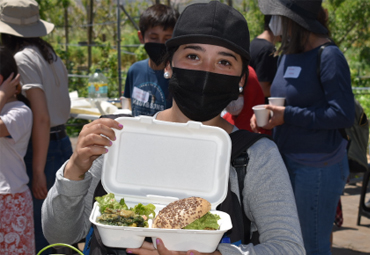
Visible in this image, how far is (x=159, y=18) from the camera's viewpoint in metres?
3.46

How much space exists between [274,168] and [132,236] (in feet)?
2.12

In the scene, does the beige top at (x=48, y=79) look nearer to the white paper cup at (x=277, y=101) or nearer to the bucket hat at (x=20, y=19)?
the bucket hat at (x=20, y=19)

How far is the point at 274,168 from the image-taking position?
1.62 meters

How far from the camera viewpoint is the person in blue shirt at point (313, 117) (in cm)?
286

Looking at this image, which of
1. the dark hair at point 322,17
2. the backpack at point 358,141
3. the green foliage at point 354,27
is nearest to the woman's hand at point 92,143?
the dark hair at point 322,17

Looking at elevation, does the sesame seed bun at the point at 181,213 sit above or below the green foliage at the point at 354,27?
above

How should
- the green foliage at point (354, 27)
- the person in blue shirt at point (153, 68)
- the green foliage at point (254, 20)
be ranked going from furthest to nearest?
the green foliage at point (254, 20) < the green foliage at point (354, 27) < the person in blue shirt at point (153, 68)

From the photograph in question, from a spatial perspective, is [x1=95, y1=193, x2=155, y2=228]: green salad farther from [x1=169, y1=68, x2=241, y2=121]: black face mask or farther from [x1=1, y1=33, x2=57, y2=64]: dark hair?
[x1=1, y1=33, x2=57, y2=64]: dark hair

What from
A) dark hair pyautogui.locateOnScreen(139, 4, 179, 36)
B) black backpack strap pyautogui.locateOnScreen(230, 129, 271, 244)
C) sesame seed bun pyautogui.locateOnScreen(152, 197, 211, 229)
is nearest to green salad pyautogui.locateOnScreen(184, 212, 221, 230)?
sesame seed bun pyautogui.locateOnScreen(152, 197, 211, 229)

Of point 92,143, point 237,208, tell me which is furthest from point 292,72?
point 92,143

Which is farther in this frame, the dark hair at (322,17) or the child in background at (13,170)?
the dark hair at (322,17)

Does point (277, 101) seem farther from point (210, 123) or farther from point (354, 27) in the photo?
point (354, 27)

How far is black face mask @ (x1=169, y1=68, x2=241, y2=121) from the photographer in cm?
176

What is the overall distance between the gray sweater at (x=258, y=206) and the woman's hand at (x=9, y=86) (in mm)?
1568
